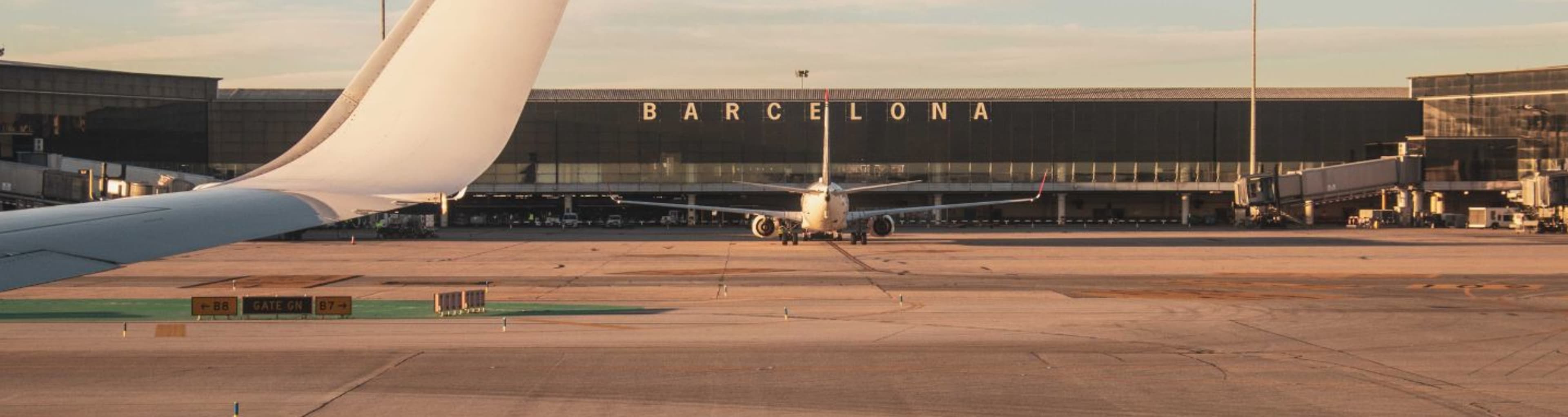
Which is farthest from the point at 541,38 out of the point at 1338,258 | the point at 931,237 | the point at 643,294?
the point at 931,237

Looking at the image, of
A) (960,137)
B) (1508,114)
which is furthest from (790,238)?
(1508,114)

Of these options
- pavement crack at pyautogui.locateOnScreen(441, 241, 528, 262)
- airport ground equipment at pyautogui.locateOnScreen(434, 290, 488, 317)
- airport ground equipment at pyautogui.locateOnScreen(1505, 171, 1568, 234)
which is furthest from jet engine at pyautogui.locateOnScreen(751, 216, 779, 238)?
airport ground equipment at pyautogui.locateOnScreen(1505, 171, 1568, 234)

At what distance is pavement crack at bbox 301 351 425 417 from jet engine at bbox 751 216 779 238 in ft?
198

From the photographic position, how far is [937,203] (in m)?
132

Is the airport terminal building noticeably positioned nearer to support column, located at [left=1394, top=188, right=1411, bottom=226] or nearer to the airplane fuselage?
support column, located at [left=1394, top=188, right=1411, bottom=226]

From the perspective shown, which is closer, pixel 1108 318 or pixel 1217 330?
pixel 1217 330

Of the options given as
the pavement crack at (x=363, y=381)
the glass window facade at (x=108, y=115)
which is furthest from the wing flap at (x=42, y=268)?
the glass window facade at (x=108, y=115)

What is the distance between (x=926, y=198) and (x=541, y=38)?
425 ft

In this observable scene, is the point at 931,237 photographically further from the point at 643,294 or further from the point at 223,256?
the point at 643,294

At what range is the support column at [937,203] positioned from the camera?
128500 millimetres

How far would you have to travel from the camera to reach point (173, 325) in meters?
29.0

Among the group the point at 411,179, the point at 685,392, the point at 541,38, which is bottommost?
the point at 685,392

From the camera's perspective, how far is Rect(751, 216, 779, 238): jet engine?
85438 mm

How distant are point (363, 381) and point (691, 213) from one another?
364 ft
